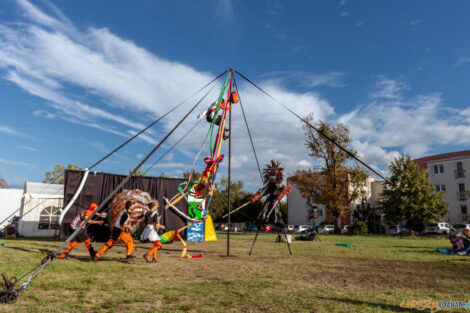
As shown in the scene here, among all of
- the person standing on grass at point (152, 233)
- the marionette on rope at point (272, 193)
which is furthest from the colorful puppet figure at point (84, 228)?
the marionette on rope at point (272, 193)

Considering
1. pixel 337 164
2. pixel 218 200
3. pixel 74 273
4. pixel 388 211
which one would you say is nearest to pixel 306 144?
pixel 337 164

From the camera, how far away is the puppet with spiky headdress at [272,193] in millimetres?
12594

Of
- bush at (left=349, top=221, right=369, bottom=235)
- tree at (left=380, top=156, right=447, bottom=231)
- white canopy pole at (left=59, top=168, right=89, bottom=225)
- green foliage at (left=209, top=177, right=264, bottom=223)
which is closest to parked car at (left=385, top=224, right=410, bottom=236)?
tree at (left=380, top=156, right=447, bottom=231)

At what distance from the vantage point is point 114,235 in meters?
10.2

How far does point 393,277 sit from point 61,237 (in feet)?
56.4

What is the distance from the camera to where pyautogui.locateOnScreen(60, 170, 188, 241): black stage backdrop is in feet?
58.9

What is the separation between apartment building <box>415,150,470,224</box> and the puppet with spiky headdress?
3865 centimetres

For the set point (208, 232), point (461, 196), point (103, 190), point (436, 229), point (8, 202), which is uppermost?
point (461, 196)

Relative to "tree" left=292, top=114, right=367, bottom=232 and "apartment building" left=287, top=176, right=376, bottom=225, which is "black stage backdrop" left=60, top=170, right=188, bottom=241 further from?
"apartment building" left=287, top=176, right=376, bottom=225

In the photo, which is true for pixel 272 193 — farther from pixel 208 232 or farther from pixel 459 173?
pixel 459 173

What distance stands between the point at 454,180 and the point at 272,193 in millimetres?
45015

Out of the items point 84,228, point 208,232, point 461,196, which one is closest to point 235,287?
point 84,228

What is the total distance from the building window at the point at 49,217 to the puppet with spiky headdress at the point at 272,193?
58.5 ft

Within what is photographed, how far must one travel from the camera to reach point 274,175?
12703mm
